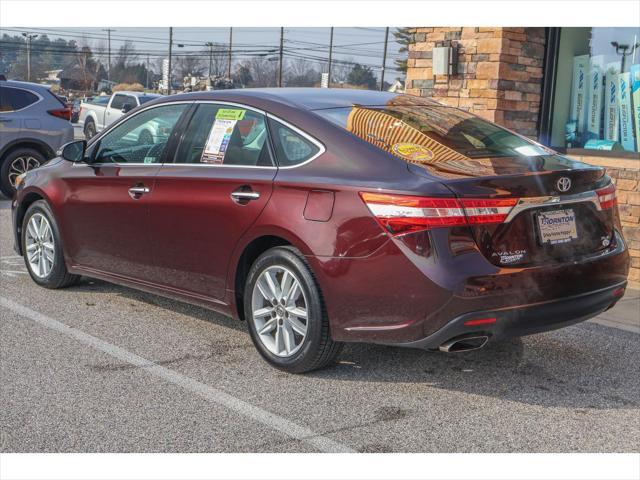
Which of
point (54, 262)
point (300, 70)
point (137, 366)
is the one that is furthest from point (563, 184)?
point (300, 70)

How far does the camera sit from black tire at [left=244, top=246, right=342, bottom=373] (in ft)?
15.4

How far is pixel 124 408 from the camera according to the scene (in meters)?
4.32

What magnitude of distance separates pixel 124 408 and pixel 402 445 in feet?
4.61

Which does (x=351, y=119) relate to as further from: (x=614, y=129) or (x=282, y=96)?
(x=614, y=129)

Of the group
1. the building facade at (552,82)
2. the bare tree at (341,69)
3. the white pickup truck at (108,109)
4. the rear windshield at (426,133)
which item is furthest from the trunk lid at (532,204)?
the bare tree at (341,69)

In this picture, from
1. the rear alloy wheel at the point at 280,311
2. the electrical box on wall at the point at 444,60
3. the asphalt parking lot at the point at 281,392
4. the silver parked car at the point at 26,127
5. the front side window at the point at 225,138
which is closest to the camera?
the asphalt parking lot at the point at 281,392

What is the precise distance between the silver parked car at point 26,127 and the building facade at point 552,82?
5.81m

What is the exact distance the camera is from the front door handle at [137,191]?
585 cm

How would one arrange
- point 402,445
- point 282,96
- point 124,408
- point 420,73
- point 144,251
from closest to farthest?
1. point 402,445
2. point 124,408
3. point 282,96
4. point 144,251
5. point 420,73

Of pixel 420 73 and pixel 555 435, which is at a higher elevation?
pixel 420 73

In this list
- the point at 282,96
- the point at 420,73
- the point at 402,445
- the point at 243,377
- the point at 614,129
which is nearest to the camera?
the point at 402,445

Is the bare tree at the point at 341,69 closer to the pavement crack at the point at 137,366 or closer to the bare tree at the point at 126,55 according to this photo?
the bare tree at the point at 126,55

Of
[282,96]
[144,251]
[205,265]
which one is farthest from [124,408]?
[282,96]

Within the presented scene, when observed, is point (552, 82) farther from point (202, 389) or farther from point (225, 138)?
point (202, 389)
